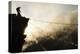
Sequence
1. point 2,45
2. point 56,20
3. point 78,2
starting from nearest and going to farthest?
point 2,45, point 56,20, point 78,2

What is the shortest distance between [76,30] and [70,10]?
0.94 ft

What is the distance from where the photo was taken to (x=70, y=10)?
2354mm

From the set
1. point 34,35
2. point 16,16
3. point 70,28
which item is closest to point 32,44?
point 34,35

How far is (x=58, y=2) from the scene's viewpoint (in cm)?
230

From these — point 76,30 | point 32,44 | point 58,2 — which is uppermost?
point 58,2

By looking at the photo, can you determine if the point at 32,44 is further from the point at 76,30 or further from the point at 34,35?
the point at 76,30

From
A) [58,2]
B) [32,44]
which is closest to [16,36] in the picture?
[32,44]

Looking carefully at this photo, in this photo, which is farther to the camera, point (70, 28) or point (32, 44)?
point (70, 28)

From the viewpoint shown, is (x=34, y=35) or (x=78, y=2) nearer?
(x=34, y=35)

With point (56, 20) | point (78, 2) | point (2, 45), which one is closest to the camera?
point (2, 45)

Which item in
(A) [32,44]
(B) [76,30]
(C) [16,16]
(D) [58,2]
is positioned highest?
(D) [58,2]

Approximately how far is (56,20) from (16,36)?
568 mm

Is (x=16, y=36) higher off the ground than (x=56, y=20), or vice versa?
(x=56, y=20)

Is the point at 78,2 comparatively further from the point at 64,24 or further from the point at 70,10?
the point at 64,24
